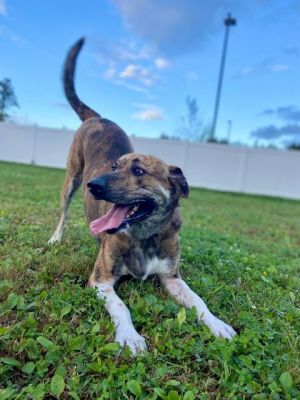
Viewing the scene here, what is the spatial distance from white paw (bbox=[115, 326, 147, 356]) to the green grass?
49 millimetres

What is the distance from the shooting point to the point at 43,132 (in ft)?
68.5

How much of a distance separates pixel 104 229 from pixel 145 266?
1.57ft

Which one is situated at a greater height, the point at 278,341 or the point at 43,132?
the point at 43,132

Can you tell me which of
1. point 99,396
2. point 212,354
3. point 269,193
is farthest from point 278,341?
point 269,193

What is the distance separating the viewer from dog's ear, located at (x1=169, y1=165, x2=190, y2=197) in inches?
121

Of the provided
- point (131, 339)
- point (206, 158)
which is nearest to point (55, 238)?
point (131, 339)

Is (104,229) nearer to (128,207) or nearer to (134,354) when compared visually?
(128,207)

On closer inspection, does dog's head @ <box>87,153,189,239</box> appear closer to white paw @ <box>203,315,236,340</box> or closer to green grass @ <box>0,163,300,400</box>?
green grass @ <box>0,163,300,400</box>

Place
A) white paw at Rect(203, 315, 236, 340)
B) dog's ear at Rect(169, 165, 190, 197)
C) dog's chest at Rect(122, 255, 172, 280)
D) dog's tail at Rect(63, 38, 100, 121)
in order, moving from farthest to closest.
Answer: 1. dog's tail at Rect(63, 38, 100, 121)
2. dog's ear at Rect(169, 165, 190, 197)
3. dog's chest at Rect(122, 255, 172, 280)
4. white paw at Rect(203, 315, 236, 340)

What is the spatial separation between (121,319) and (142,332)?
0.50ft

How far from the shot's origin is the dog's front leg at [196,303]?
2.27 metres

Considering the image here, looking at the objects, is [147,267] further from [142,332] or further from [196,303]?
[142,332]

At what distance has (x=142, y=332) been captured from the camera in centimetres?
221

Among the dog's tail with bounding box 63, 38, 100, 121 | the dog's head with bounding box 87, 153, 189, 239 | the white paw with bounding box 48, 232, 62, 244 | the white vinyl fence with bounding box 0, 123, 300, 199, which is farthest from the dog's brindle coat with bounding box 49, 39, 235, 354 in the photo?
the white vinyl fence with bounding box 0, 123, 300, 199
